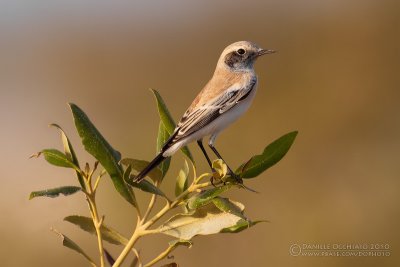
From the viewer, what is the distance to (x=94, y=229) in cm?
220

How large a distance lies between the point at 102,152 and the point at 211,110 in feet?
6.51

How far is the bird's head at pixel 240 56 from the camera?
196 inches

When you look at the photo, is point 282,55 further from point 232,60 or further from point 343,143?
point 232,60

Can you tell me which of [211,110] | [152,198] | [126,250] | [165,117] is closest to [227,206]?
[152,198]

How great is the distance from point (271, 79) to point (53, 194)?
23.4ft

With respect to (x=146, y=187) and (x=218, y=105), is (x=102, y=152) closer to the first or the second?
(x=146, y=187)

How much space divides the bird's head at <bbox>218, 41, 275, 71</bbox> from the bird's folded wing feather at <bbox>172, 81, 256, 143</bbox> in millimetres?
537

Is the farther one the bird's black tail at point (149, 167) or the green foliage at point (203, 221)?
the bird's black tail at point (149, 167)

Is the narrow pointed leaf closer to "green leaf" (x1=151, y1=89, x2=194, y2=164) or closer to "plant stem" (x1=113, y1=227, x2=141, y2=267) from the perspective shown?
"plant stem" (x1=113, y1=227, x2=141, y2=267)

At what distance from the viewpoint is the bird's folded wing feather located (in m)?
3.92

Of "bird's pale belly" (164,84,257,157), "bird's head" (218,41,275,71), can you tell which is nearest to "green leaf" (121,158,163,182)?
"bird's pale belly" (164,84,257,157)

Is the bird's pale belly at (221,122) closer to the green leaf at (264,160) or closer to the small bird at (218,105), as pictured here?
the small bird at (218,105)

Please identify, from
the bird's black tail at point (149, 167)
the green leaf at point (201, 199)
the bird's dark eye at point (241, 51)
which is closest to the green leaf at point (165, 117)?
the bird's black tail at point (149, 167)

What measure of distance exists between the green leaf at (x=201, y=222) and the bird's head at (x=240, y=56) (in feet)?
9.65
